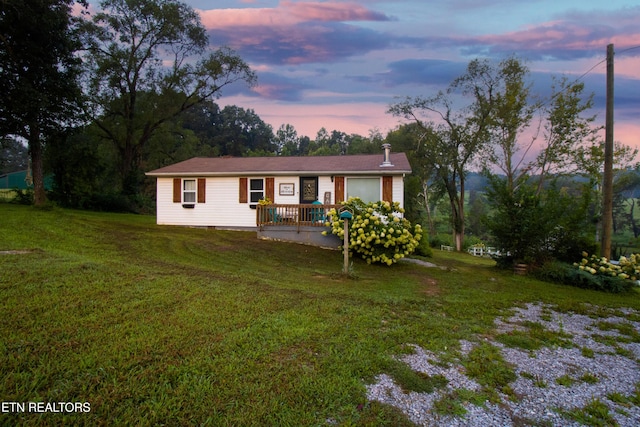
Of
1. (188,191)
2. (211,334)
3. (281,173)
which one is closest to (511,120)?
(281,173)

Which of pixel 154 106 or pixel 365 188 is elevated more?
pixel 154 106

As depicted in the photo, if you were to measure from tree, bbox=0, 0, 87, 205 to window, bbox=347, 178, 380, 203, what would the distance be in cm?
1176

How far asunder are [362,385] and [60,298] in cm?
347

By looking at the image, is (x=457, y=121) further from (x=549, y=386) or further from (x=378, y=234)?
(x=549, y=386)

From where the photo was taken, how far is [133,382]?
2.45m

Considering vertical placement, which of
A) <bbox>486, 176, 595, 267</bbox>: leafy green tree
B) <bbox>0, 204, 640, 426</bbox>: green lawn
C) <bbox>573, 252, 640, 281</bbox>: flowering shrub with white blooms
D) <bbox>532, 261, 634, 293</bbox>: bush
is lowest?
<bbox>532, 261, 634, 293</bbox>: bush

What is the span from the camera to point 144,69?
73.9 ft

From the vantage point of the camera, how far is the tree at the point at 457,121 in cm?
1998

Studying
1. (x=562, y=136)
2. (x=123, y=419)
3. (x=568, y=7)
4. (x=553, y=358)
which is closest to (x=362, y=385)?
(x=123, y=419)

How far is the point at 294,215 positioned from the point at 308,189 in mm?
1990

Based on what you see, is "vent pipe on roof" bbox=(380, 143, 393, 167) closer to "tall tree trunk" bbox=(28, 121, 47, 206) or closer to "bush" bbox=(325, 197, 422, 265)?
"bush" bbox=(325, 197, 422, 265)

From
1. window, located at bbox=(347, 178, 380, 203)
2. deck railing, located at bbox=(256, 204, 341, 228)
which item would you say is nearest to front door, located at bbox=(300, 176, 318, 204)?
window, located at bbox=(347, 178, 380, 203)

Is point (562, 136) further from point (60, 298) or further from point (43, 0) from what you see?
point (43, 0)

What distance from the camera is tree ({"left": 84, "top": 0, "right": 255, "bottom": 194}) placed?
68.0 feet
